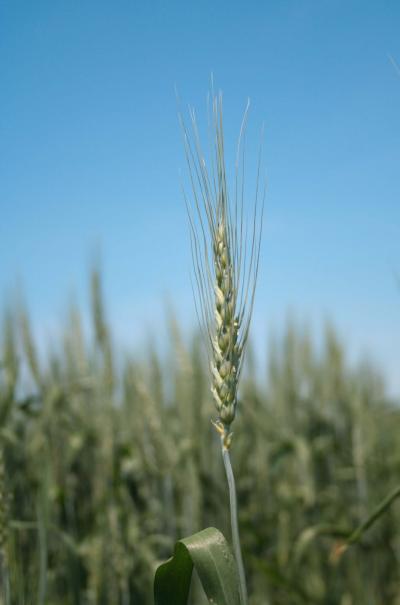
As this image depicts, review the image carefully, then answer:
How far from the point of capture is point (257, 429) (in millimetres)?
4312

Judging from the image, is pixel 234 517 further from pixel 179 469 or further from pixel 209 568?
pixel 179 469

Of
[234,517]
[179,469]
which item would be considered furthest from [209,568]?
[179,469]

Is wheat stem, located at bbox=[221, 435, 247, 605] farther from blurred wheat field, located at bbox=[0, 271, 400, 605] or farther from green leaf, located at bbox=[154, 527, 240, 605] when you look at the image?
blurred wheat field, located at bbox=[0, 271, 400, 605]

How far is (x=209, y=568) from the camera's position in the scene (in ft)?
3.92

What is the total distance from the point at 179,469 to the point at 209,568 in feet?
7.45

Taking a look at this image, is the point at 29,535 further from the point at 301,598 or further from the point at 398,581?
the point at 398,581

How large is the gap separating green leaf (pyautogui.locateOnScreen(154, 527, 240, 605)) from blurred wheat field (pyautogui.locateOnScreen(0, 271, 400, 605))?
138 centimetres

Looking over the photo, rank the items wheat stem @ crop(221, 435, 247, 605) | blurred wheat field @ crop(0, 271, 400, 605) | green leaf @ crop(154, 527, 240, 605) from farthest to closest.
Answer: blurred wheat field @ crop(0, 271, 400, 605)
green leaf @ crop(154, 527, 240, 605)
wheat stem @ crop(221, 435, 247, 605)

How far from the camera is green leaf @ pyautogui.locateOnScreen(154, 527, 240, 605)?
1190 mm

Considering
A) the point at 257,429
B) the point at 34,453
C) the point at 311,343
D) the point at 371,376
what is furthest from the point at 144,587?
the point at 371,376

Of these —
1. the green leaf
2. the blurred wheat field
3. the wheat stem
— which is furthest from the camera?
the blurred wheat field

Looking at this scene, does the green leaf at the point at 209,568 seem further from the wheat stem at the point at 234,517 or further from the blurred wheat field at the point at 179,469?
the blurred wheat field at the point at 179,469

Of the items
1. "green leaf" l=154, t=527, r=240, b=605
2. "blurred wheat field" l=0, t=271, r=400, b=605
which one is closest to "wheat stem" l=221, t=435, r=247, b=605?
"green leaf" l=154, t=527, r=240, b=605

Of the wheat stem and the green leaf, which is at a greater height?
the wheat stem
